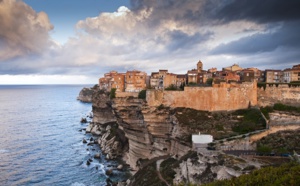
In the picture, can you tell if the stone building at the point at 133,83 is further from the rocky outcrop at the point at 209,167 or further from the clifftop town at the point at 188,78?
the rocky outcrop at the point at 209,167

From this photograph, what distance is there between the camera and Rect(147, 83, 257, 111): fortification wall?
138 feet

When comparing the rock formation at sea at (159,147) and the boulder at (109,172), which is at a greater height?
the rock formation at sea at (159,147)

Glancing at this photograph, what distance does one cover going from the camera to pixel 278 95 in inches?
1673

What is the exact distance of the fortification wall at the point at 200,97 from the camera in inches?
1651

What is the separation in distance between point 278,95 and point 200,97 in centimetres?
1287

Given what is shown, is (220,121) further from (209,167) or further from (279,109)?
(209,167)

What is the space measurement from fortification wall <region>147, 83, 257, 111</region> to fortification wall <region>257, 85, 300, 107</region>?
9.30 ft

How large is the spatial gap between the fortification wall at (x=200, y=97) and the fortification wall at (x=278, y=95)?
2834 mm

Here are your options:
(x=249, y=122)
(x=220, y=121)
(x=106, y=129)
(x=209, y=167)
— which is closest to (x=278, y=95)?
(x=249, y=122)

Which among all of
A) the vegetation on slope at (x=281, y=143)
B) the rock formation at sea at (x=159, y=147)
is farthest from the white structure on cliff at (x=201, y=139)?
the vegetation on slope at (x=281, y=143)

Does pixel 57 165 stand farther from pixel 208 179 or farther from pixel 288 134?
pixel 288 134

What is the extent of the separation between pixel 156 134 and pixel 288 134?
1866 centimetres

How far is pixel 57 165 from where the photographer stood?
4669cm

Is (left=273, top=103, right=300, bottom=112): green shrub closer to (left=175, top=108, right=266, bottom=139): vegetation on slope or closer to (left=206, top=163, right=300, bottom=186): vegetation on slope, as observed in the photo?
(left=175, top=108, right=266, bottom=139): vegetation on slope
